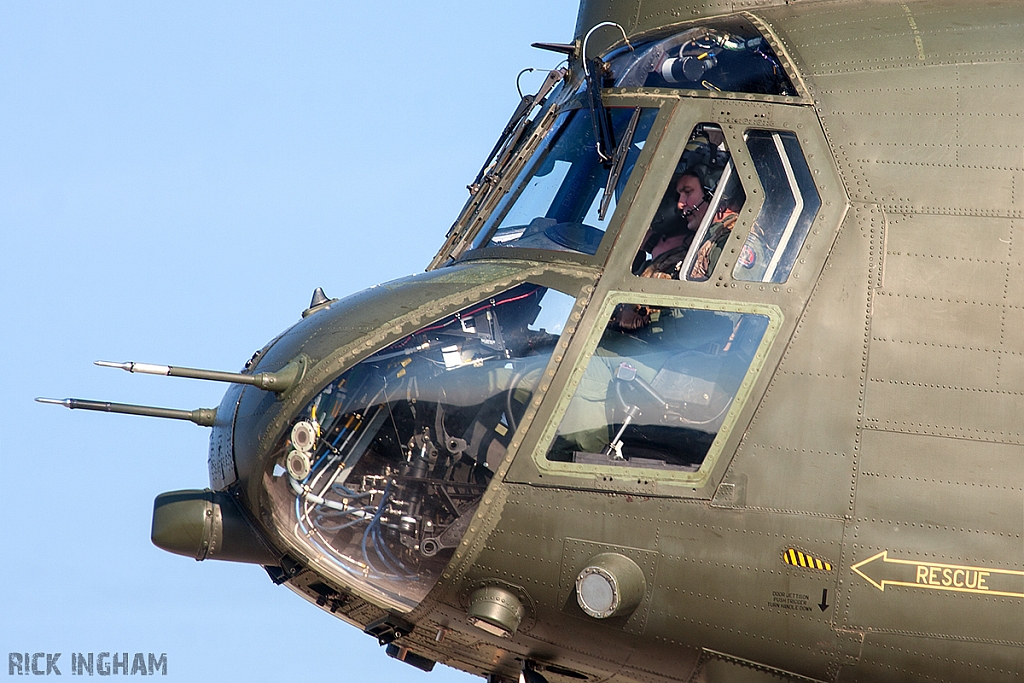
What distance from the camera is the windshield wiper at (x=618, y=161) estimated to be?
838cm

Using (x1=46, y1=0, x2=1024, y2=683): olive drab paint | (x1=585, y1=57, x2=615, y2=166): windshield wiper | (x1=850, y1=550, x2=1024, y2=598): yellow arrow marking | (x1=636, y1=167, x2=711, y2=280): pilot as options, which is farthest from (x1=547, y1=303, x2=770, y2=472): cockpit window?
(x1=585, y1=57, x2=615, y2=166): windshield wiper

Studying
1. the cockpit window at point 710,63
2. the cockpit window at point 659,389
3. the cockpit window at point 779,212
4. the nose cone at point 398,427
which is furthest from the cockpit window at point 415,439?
the cockpit window at point 710,63

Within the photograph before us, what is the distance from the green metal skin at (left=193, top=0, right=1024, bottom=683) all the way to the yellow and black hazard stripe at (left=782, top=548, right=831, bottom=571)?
2cm

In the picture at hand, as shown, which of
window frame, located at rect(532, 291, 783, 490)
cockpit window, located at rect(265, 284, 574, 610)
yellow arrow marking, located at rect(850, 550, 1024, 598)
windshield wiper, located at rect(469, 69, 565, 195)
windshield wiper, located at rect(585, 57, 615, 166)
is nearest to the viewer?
yellow arrow marking, located at rect(850, 550, 1024, 598)

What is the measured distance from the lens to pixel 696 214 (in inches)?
320

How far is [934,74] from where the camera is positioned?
26.4 feet

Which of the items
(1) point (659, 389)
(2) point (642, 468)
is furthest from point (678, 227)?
(2) point (642, 468)

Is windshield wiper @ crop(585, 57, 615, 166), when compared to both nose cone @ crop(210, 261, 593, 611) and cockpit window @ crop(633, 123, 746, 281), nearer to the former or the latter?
cockpit window @ crop(633, 123, 746, 281)

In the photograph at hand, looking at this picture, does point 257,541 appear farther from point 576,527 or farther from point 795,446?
point 795,446

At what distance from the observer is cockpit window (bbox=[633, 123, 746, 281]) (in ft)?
26.3

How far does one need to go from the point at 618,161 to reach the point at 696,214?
2.11 ft

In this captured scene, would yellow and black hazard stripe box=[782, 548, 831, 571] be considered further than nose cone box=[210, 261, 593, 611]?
No

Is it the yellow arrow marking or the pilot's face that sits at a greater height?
the pilot's face

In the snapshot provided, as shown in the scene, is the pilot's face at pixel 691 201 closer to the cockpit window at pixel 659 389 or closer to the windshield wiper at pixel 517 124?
the cockpit window at pixel 659 389
